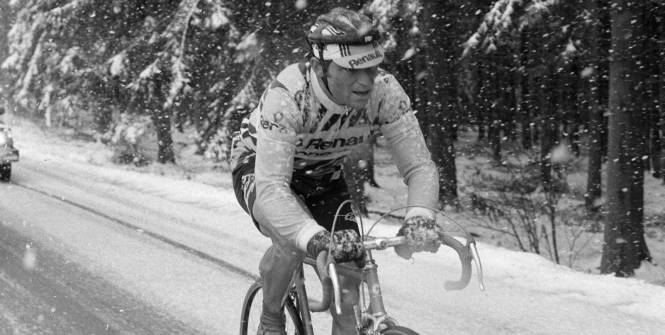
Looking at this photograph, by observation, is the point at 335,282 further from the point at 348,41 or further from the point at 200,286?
the point at 200,286

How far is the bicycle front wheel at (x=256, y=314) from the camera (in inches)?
129

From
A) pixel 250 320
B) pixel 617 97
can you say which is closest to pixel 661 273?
pixel 617 97

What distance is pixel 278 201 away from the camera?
2508mm

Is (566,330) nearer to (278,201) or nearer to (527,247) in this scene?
(278,201)

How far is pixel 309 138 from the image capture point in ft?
9.34

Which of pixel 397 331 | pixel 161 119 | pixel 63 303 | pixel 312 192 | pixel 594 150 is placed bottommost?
pixel 63 303

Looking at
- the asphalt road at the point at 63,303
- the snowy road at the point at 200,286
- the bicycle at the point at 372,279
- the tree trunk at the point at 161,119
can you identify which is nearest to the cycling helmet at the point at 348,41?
the bicycle at the point at 372,279

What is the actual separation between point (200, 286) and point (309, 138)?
3656mm

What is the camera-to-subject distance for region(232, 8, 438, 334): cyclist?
2.38 meters

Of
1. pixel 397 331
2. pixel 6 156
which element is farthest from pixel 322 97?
pixel 6 156

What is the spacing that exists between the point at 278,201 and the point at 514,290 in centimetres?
374

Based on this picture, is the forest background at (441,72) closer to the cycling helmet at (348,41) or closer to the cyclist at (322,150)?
the cyclist at (322,150)

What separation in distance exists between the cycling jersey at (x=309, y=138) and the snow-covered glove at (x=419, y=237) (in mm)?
175

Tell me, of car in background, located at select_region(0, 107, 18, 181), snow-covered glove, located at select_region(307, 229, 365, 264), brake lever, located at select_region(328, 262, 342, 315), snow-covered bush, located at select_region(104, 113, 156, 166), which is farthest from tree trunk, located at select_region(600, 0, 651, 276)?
snow-covered bush, located at select_region(104, 113, 156, 166)
